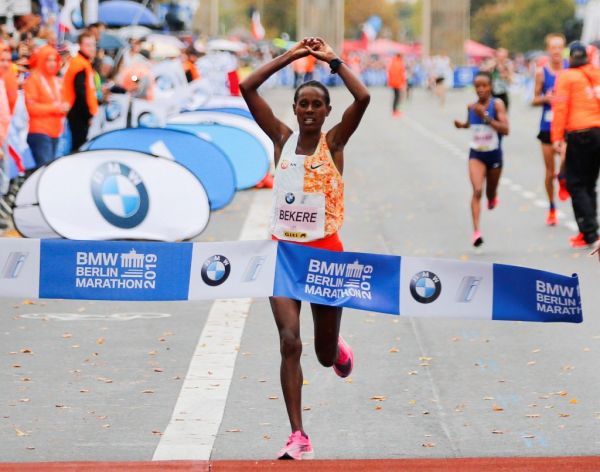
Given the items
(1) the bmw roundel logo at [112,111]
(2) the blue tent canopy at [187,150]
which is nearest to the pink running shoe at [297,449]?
(2) the blue tent canopy at [187,150]

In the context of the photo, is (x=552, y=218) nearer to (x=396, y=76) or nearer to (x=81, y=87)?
(x=81, y=87)

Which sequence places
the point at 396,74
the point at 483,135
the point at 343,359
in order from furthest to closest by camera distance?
the point at 396,74, the point at 483,135, the point at 343,359

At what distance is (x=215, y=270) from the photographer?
23.0 feet

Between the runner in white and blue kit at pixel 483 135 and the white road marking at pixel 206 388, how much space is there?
3.79 metres

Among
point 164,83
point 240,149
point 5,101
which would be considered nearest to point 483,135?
point 5,101

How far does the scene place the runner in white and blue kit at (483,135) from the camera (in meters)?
14.4

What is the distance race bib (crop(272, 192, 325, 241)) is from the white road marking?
41.6 inches

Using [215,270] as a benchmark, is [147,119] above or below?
below

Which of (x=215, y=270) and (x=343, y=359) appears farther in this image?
(x=343, y=359)

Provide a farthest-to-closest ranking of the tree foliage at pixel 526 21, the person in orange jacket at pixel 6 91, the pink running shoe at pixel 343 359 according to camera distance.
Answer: the tree foliage at pixel 526 21, the person in orange jacket at pixel 6 91, the pink running shoe at pixel 343 359

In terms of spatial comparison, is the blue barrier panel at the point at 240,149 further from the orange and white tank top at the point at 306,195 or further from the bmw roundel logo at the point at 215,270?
the orange and white tank top at the point at 306,195

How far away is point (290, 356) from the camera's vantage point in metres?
6.63

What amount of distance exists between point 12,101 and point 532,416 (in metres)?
9.33

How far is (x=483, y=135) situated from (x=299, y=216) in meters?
7.97
